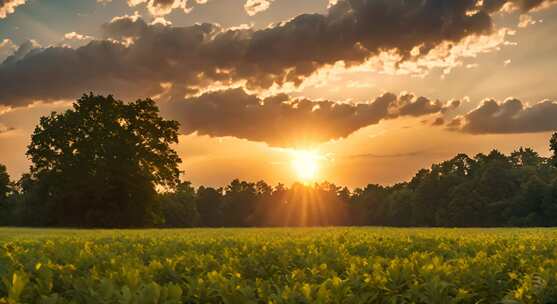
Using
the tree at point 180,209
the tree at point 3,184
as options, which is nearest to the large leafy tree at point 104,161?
the tree at point 3,184

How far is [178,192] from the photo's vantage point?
13788 cm

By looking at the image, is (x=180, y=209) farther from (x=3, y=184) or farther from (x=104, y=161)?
(x=104, y=161)

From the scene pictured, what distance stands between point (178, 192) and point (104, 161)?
7539 cm

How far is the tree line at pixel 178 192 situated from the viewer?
6331 cm

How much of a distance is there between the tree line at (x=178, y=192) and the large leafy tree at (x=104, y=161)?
11 centimetres

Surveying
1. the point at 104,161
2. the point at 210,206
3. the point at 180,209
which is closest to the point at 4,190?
the point at 104,161

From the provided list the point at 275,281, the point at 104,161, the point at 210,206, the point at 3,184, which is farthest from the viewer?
the point at 210,206

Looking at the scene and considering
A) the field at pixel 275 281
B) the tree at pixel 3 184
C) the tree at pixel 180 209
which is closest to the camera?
the field at pixel 275 281

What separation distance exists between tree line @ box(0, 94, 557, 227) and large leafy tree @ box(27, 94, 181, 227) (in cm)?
11

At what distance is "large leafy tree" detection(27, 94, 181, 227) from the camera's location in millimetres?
62656

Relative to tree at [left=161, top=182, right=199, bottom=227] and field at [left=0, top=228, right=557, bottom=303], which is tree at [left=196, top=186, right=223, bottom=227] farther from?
field at [left=0, top=228, right=557, bottom=303]

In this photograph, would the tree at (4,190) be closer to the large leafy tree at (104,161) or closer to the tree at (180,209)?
the large leafy tree at (104,161)

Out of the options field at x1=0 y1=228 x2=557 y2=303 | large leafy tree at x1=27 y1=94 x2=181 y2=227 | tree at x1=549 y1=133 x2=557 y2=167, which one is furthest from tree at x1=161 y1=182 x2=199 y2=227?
field at x1=0 y1=228 x2=557 y2=303

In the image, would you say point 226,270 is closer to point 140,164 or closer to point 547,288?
point 547,288
